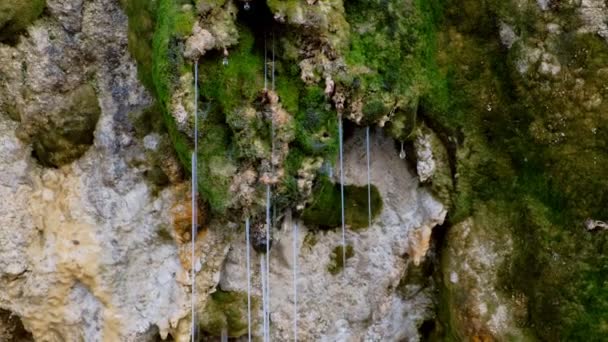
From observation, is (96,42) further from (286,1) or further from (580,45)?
(580,45)

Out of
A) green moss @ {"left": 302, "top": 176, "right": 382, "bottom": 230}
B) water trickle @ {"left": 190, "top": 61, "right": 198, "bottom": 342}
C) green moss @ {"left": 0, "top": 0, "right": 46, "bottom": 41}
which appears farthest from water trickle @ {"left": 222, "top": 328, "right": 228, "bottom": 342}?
green moss @ {"left": 0, "top": 0, "right": 46, "bottom": 41}

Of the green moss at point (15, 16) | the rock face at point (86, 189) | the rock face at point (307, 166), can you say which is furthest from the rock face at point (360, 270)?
the green moss at point (15, 16)

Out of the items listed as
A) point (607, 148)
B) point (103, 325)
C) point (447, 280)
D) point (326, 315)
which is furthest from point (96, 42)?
point (607, 148)

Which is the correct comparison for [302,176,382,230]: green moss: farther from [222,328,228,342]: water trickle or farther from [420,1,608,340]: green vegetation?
[222,328,228,342]: water trickle

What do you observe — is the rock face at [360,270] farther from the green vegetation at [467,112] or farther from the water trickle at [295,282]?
the green vegetation at [467,112]

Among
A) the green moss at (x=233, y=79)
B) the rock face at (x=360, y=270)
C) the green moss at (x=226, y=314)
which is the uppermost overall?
the green moss at (x=233, y=79)

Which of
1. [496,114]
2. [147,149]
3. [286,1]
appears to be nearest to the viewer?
[286,1]

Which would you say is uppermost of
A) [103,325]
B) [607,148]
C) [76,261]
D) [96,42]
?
[96,42]
